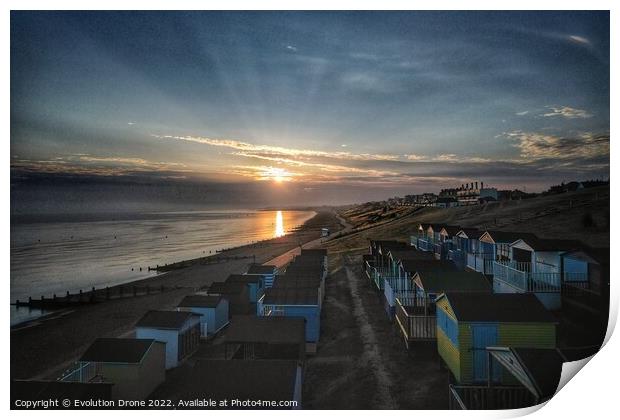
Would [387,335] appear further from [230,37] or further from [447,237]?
[230,37]

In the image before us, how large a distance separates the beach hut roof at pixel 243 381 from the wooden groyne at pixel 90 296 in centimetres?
2081

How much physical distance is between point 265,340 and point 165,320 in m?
5.09

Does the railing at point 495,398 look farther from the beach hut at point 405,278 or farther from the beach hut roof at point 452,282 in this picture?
the beach hut at point 405,278

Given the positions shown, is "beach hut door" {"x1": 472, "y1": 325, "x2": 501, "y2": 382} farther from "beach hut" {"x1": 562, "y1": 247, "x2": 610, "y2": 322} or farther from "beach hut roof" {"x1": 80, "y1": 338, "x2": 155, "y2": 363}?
"beach hut roof" {"x1": 80, "y1": 338, "x2": 155, "y2": 363}

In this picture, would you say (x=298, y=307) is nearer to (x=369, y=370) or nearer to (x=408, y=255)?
(x=369, y=370)

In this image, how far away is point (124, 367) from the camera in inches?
373

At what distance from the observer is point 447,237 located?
2091cm

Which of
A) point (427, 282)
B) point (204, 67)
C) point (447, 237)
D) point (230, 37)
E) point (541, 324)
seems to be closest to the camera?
point (541, 324)

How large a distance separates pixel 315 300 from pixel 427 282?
164 inches

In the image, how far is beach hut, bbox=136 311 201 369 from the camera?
13102 mm

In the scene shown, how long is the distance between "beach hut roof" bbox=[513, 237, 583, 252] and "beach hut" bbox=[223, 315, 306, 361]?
8371mm

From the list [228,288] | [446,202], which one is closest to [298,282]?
[228,288]
